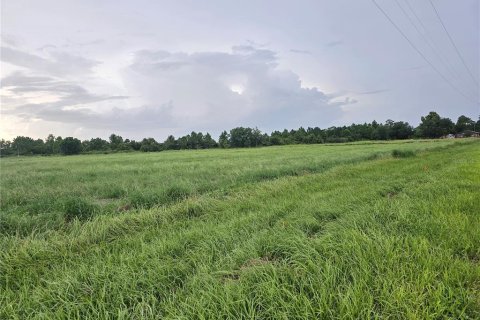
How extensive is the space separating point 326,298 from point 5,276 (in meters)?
4.47

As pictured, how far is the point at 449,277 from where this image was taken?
296cm

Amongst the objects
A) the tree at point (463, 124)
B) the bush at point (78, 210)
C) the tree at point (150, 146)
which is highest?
the tree at point (463, 124)

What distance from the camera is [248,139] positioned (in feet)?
359

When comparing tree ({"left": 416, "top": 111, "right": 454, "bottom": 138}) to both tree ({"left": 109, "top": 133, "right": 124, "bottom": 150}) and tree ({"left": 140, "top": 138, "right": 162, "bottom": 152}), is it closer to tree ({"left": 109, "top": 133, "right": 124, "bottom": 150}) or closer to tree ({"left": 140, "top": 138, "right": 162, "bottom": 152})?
tree ({"left": 140, "top": 138, "right": 162, "bottom": 152})

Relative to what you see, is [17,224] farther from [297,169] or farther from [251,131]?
[251,131]

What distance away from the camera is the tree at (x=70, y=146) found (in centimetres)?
9961

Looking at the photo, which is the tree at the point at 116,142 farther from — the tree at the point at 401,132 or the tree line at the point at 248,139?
the tree at the point at 401,132

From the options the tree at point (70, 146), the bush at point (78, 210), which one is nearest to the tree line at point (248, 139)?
the tree at point (70, 146)

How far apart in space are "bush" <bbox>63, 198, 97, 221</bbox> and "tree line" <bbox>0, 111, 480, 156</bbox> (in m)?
95.7

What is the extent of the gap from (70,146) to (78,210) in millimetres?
109039

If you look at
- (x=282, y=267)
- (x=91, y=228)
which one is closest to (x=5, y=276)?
(x=91, y=228)

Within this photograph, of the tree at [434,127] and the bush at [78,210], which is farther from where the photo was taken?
the tree at [434,127]

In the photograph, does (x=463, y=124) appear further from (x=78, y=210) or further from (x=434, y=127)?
(x=78, y=210)

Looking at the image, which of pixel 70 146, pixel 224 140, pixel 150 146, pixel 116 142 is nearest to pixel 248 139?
pixel 224 140
